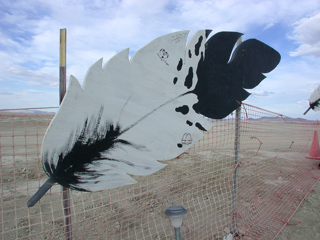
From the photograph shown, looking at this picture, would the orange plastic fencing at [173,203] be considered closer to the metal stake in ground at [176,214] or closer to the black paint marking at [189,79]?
the metal stake in ground at [176,214]

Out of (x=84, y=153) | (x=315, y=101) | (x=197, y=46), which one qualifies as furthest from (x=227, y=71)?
(x=315, y=101)

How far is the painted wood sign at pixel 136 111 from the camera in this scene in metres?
1.51

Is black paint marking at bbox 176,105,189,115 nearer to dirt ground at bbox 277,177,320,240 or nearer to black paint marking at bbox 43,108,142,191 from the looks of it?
black paint marking at bbox 43,108,142,191

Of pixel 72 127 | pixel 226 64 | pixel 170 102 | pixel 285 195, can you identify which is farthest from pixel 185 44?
pixel 285 195

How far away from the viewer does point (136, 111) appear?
176cm

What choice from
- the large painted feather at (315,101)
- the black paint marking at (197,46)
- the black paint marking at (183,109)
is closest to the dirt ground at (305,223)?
the black paint marking at (183,109)

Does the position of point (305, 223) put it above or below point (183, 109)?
below

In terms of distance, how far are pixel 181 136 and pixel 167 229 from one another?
67.2 inches

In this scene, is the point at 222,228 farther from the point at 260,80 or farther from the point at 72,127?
the point at 72,127

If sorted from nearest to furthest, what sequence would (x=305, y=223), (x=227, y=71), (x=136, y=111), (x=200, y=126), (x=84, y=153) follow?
1. (x=84, y=153)
2. (x=136, y=111)
3. (x=200, y=126)
4. (x=227, y=71)
5. (x=305, y=223)

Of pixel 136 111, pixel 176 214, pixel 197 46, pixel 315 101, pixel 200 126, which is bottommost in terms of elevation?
pixel 176 214

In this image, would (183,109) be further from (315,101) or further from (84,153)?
(315,101)

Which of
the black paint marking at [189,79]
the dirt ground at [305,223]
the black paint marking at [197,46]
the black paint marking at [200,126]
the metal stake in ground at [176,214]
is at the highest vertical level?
the black paint marking at [197,46]

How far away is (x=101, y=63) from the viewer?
1555 millimetres
